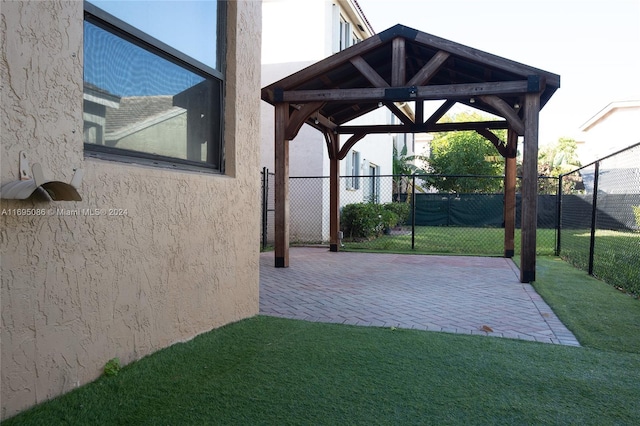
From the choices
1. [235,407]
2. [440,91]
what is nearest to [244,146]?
[235,407]

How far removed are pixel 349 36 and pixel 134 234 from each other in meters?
13.8

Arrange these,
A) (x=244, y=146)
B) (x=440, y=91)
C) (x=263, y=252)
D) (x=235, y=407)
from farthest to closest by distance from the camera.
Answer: (x=263, y=252), (x=440, y=91), (x=244, y=146), (x=235, y=407)

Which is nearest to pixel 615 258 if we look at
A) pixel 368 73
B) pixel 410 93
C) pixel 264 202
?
pixel 410 93

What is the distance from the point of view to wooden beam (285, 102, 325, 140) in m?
8.22

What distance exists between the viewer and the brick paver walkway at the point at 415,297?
4504mm

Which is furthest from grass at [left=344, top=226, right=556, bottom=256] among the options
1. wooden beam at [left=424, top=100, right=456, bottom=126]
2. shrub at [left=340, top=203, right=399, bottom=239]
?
wooden beam at [left=424, top=100, right=456, bottom=126]

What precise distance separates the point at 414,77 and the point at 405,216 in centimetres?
1272

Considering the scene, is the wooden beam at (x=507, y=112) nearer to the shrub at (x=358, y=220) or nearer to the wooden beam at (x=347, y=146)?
the wooden beam at (x=347, y=146)

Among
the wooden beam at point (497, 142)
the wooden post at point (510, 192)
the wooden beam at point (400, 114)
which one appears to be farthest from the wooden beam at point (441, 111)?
the wooden post at point (510, 192)

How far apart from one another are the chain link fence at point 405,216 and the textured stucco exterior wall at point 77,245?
26.3ft

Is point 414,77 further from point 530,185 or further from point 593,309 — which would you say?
point 593,309

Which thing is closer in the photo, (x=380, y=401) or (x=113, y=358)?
(x=380, y=401)

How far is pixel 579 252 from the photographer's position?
33.6ft

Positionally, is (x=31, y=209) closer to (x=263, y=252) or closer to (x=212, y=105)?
(x=212, y=105)
